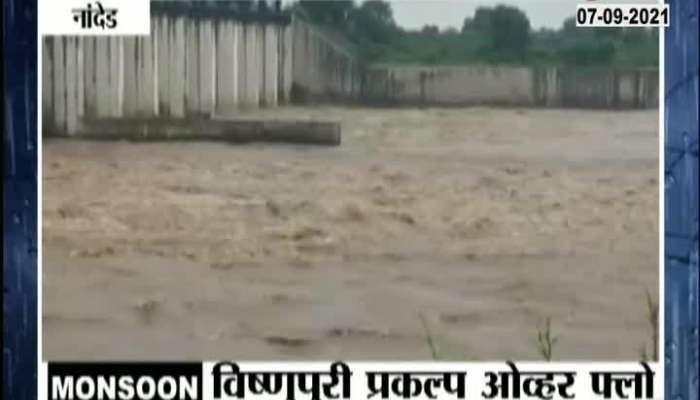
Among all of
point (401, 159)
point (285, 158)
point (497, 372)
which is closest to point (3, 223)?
point (285, 158)

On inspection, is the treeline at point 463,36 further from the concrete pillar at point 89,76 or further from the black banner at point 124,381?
the black banner at point 124,381

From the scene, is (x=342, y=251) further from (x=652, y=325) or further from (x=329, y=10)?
(x=652, y=325)

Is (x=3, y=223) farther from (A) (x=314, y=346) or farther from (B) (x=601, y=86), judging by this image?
(B) (x=601, y=86)

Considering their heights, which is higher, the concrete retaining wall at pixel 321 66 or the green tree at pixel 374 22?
the green tree at pixel 374 22

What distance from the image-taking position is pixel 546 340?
3.63 m

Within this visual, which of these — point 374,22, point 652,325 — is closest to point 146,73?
point 374,22

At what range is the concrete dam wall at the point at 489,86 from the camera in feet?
12.0

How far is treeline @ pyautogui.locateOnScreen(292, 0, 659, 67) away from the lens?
11.9 feet

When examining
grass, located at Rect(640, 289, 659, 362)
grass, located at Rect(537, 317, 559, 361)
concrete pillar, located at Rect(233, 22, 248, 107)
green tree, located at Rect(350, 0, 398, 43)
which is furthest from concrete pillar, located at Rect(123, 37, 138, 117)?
grass, located at Rect(640, 289, 659, 362)

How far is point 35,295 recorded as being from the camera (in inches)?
142

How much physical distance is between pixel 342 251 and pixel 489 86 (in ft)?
1.57

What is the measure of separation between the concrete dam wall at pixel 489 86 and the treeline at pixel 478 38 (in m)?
0.02

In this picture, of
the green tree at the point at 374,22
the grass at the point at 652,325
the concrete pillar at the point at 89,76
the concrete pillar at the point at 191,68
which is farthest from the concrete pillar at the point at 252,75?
the grass at the point at 652,325

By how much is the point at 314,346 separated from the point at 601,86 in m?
0.84
